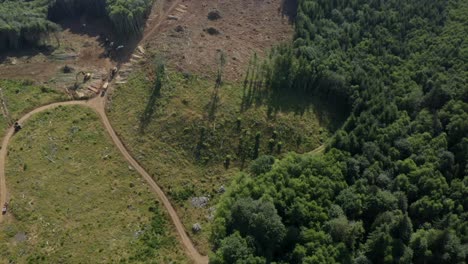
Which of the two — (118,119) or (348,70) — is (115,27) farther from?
(348,70)

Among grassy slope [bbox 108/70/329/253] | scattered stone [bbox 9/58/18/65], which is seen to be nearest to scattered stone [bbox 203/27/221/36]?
grassy slope [bbox 108/70/329/253]

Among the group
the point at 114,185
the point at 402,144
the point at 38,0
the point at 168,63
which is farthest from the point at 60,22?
the point at 402,144

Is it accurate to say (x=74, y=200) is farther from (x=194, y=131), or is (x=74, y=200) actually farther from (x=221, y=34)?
(x=221, y=34)

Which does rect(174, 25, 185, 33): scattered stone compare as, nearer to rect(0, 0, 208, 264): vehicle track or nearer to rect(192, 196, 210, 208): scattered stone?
rect(0, 0, 208, 264): vehicle track

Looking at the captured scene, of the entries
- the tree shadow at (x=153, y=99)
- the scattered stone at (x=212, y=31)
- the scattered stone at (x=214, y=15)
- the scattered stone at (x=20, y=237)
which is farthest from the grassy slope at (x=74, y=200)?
the scattered stone at (x=214, y=15)

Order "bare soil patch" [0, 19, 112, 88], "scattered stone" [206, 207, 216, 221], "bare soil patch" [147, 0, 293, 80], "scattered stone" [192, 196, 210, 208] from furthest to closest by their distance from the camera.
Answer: "bare soil patch" [147, 0, 293, 80], "bare soil patch" [0, 19, 112, 88], "scattered stone" [192, 196, 210, 208], "scattered stone" [206, 207, 216, 221]

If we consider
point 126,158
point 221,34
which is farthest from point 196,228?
point 221,34

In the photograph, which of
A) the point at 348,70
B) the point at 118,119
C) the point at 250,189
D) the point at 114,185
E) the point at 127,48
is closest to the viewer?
the point at 250,189
